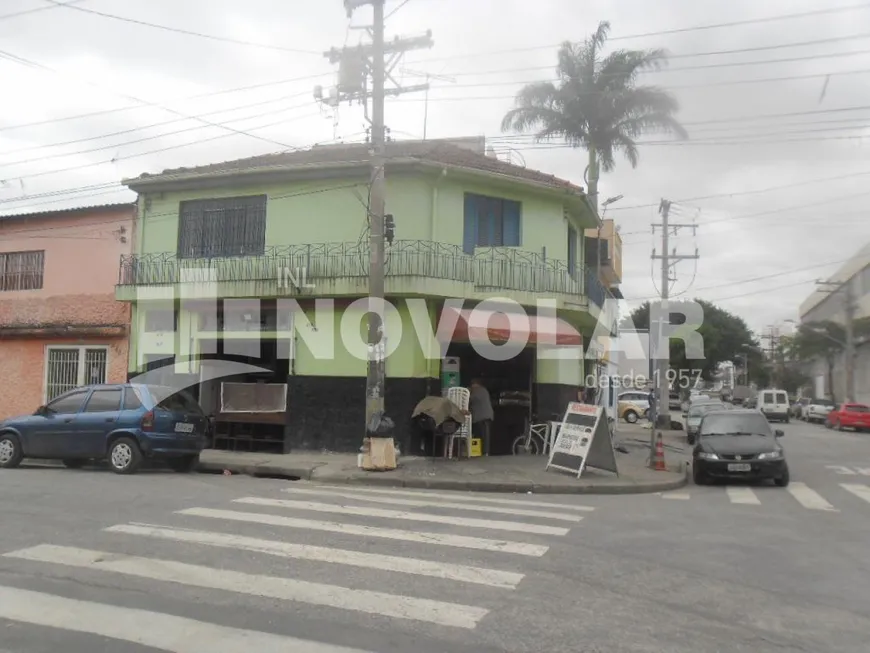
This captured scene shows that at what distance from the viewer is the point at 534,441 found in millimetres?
17594

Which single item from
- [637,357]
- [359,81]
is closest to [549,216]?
[359,81]

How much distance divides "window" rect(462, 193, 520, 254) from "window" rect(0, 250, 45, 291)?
11.9 metres

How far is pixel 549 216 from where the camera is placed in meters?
Answer: 18.0

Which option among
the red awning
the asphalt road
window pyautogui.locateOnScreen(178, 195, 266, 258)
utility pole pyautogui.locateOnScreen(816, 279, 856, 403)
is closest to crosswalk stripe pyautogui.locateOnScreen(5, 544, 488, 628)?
the asphalt road

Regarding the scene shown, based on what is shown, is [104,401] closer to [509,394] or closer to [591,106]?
[509,394]

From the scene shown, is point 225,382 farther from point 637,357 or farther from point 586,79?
point 637,357

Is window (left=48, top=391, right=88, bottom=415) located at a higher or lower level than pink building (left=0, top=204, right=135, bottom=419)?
lower

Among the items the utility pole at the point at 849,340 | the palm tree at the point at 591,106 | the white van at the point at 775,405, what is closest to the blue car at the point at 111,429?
the palm tree at the point at 591,106

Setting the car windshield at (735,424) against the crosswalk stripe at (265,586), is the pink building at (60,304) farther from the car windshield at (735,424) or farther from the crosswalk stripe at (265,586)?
the car windshield at (735,424)

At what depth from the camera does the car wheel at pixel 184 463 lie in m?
14.4

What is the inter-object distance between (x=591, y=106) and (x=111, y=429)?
70.2 ft

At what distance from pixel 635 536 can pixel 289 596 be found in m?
4.38

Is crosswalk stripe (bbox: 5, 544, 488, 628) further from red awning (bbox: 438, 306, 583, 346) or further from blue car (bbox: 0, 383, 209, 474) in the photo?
red awning (bbox: 438, 306, 583, 346)

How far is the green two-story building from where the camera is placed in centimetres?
1636
